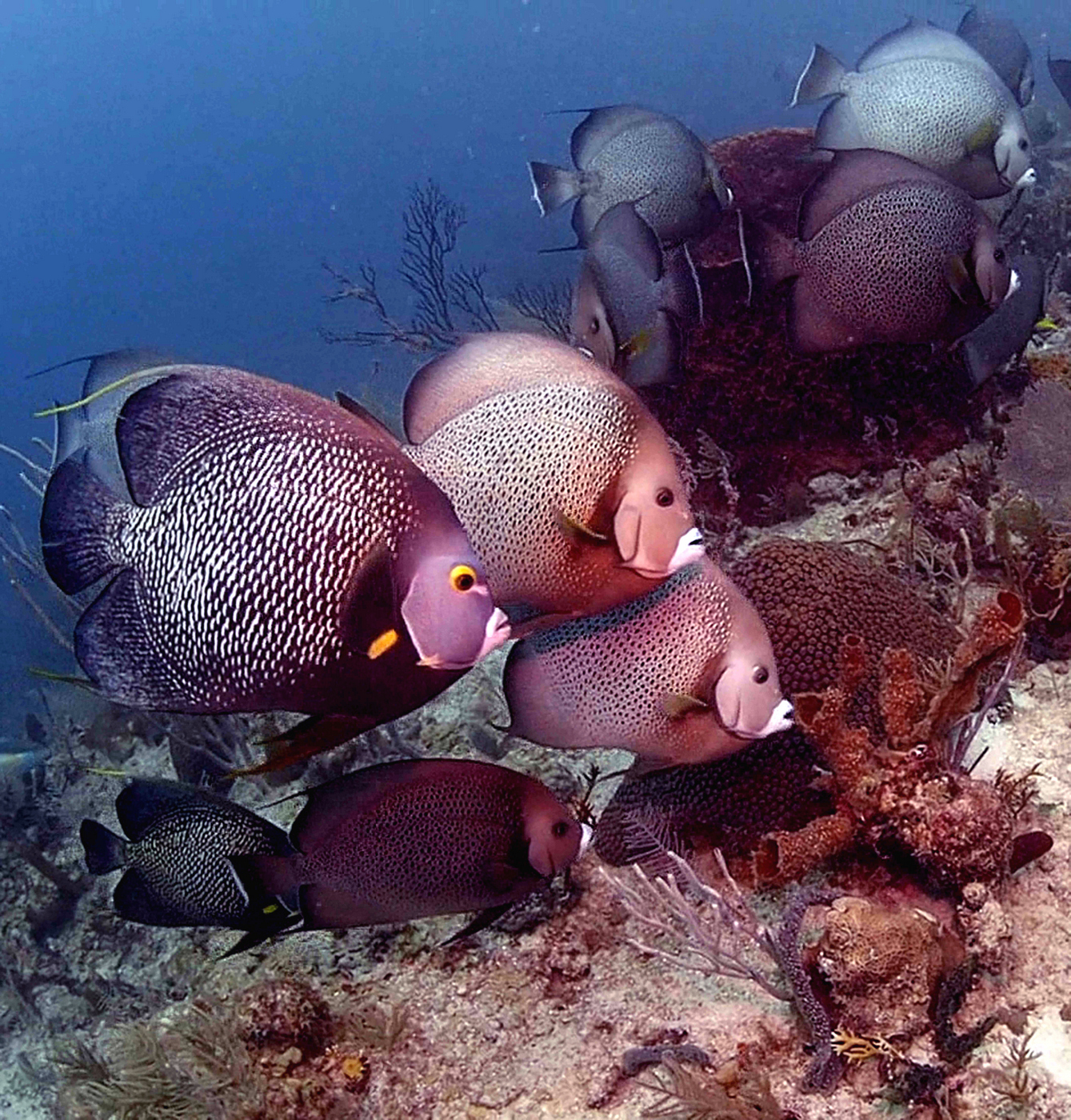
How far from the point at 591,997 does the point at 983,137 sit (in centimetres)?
453

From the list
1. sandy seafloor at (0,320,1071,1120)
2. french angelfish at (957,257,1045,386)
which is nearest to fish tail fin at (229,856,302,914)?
sandy seafloor at (0,320,1071,1120)

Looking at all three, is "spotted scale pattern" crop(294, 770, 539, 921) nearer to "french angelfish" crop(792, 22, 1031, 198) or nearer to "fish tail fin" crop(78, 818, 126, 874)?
"fish tail fin" crop(78, 818, 126, 874)

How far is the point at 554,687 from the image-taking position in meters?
2.82

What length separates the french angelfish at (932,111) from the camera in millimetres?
5082

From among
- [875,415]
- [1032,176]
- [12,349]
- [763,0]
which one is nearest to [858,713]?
[875,415]

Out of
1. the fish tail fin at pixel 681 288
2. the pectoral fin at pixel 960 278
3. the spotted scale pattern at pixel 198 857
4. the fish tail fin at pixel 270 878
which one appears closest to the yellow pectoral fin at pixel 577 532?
the fish tail fin at pixel 270 878

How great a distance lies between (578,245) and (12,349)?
103 metres

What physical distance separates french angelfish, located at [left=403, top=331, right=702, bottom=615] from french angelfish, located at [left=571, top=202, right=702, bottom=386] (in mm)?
1750

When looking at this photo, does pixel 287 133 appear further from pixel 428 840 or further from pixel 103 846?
pixel 428 840

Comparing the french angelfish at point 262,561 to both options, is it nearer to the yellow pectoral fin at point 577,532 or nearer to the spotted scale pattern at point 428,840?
the yellow pectoral fin at point 577,532

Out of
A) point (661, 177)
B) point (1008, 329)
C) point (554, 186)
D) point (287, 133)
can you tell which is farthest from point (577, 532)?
point (287, 133)

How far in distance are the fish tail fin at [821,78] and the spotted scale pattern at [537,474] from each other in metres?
3.85

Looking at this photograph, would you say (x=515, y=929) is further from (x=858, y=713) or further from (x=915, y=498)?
(x=915, y=498)

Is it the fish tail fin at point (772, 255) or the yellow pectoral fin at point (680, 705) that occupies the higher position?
the fish tail fin at point (772, 255)
